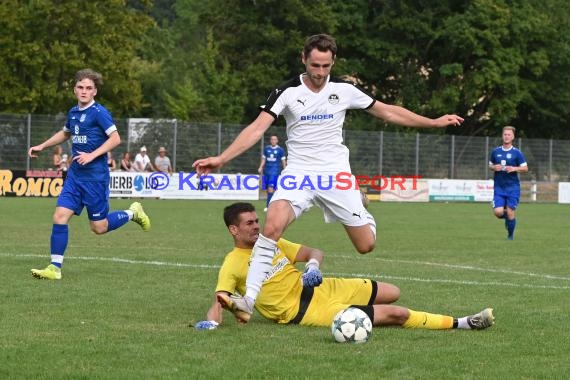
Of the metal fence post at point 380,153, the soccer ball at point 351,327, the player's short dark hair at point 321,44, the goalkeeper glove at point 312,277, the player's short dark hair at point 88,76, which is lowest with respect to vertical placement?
the soccer ball at point 351,327

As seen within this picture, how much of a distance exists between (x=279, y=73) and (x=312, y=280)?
48.8 metres

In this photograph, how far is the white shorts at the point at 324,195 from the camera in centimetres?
855

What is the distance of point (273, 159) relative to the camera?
105ft

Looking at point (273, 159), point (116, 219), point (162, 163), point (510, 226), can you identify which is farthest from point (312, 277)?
point (162, 163)

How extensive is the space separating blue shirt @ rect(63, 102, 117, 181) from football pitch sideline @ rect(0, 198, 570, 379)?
3.58ft

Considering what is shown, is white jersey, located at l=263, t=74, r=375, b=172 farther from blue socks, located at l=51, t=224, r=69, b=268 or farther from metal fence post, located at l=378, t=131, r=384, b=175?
metal fence post, located at l=378, t=131, r=384, b=175

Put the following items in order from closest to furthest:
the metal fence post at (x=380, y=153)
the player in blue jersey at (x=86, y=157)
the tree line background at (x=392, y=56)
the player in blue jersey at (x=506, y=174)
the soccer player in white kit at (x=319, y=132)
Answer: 1. the soccer player in white kit at (x=319, y=132)
2. the player in blue jersey at (x=86, y=157)
3. the player in blue jersey at (x=506, y=174)
4. the metal fence post at (x=380, y=153)
5. the tree line background at (x=392, y=56)

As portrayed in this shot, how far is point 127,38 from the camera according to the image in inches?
2066

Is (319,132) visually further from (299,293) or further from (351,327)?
(351,327)

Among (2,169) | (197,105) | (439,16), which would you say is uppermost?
(439,16)

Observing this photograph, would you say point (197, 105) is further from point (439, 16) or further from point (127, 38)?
point (439, 16)

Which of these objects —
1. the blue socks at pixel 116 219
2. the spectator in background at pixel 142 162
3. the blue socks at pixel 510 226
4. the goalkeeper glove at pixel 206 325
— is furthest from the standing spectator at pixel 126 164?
the goalkeeper glove at pixel 206 325

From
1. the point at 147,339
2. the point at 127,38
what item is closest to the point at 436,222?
the point at 147,339

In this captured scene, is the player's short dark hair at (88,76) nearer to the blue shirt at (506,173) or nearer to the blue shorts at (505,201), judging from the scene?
the blue shorts at (505,201)
